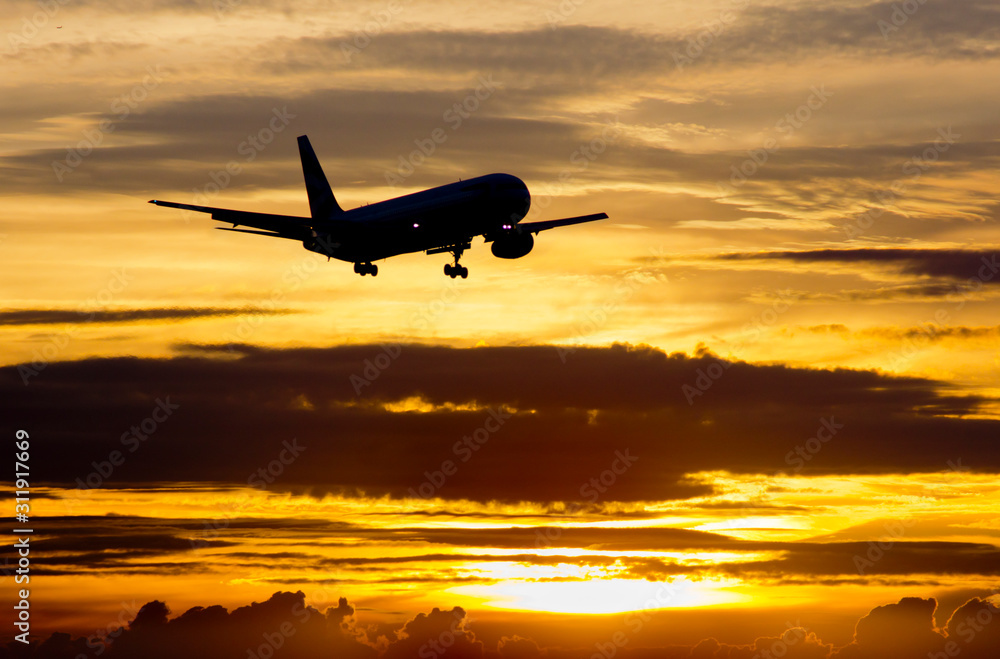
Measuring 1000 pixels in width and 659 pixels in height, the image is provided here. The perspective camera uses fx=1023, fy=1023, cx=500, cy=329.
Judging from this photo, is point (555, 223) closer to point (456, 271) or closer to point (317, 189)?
point (456, 271)

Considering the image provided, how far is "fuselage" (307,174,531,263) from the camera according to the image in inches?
3280

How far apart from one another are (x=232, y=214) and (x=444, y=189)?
17.6m

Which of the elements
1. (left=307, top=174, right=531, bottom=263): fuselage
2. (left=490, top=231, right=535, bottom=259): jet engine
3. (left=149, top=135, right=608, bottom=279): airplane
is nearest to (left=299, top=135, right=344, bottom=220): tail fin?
(left=149, top=135, right=608, bottom=279): airplane

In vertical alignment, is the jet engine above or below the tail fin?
above

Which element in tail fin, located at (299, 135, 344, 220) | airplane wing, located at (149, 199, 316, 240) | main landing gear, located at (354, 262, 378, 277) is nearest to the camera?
airplane wing, located at (149, 199, 316, 240)

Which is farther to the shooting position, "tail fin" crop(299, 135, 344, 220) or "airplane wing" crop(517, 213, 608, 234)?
"tail fin" crop(299, 135, 344, 220)

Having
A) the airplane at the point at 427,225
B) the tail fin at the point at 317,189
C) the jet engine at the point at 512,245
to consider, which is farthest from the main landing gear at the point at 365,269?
the tail fin at the point at 317,189

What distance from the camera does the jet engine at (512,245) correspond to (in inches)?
3433

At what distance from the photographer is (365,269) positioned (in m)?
94.3

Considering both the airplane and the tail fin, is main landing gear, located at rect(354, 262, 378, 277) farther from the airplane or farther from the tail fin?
the tail fin

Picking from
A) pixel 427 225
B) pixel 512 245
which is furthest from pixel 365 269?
pixel 512 245

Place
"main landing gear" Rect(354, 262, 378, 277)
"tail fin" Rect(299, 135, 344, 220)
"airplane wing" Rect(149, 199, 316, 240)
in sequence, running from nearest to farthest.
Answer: "airplane wing" Rect(149, 199, 316, 240), "main landing gear" Rect(354, 262, 378, 277), "tail fin" Rect(299, 135, 344, 220)

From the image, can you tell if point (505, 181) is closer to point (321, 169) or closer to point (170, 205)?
point (170, 205)

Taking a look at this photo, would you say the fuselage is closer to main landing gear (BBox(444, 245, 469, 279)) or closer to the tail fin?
main landing gear (BBox(444, 245, 469, 279))
